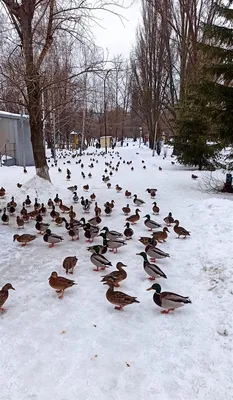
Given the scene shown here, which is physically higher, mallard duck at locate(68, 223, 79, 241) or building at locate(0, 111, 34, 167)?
building at locate(0, 111, 34, 167)

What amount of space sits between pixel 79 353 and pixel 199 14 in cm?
2714

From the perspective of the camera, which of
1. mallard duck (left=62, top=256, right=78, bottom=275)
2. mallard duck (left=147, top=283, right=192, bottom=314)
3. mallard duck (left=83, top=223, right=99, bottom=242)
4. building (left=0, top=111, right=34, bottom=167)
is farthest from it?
building (left=0, top=111, right=34, bottom=167)

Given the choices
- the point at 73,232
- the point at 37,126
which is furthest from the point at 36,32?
the point at 73,232

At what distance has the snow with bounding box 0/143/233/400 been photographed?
9.94 feet

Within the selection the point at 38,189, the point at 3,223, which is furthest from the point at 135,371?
the point at 38,189

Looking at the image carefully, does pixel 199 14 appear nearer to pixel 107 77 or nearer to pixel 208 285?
pixel 107 77

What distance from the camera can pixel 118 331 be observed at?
3842 millimetres

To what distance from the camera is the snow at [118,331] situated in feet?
9.94

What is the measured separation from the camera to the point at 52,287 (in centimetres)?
465

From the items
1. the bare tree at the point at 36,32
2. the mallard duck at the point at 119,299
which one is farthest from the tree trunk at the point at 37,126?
the mallard duck at the point at 119,299

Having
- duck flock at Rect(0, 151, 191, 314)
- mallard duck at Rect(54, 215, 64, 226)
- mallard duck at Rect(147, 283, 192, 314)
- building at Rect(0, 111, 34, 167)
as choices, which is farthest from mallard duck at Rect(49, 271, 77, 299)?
building at Rect(0, 111, 34, 167)

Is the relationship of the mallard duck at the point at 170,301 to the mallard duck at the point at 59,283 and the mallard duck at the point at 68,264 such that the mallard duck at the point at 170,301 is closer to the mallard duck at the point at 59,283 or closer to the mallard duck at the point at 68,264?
the mallard duck at the point at 59,283

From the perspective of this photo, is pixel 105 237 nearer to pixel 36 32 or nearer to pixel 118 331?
pixel 118 331

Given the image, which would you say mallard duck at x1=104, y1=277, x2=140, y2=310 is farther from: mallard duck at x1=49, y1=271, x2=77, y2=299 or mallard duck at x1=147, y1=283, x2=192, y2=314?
mallard duck at x1=49, y1=271, x2=77, y2=299
